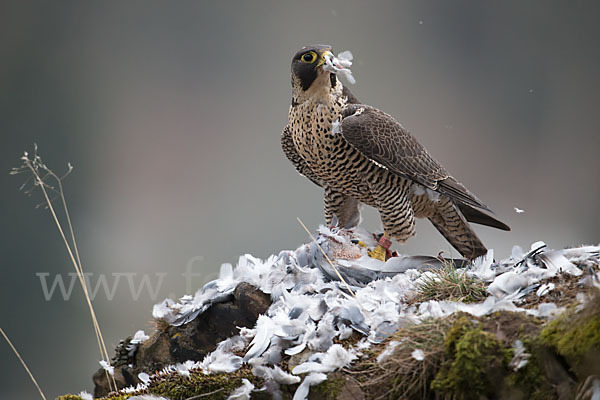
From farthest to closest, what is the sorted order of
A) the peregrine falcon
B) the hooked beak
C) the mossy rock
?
the peregrine falcon, the hooked beak, the mossy rock

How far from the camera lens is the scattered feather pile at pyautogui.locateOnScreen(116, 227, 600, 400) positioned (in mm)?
1580

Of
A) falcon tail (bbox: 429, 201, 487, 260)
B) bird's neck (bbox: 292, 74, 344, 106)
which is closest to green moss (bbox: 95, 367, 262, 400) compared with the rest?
bird's neck (bbox: 292, 74, 344, 106)

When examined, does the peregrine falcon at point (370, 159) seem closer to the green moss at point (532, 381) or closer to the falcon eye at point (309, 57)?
the falcon eye at point (309, 57)

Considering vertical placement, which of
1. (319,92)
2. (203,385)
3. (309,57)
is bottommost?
(203,385)

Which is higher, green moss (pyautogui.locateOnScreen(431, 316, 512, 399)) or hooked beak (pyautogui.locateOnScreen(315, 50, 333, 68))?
hooked beak (pyautogui.locateOnScreen(315, 50, 333, 68))

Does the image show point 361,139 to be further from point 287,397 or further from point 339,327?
point 287,397

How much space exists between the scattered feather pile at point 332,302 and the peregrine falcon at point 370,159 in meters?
0.32

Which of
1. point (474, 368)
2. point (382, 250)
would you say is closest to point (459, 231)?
point (382, 250)

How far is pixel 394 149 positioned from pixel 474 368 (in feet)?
4.86

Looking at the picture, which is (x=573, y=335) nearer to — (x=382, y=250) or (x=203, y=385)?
(x=203, y=385)

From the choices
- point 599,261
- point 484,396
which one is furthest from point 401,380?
point 599,261

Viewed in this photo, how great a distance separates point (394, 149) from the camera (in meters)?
2.63

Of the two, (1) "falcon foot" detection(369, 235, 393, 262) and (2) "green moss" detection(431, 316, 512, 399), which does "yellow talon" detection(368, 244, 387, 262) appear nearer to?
(1) "falcon foot" detection(369, 235, 393, 262)

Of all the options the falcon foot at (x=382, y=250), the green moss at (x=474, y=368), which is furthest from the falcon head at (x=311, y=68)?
the green moss at (x=474, y=368)
